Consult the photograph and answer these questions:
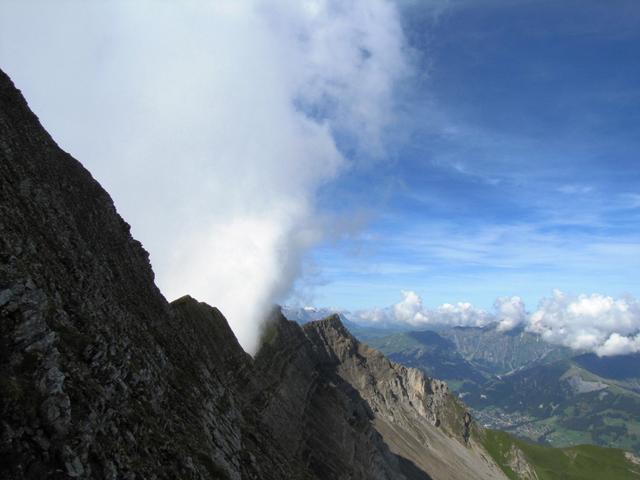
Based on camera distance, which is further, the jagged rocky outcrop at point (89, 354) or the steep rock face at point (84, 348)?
the jagged rocky outcrop at point (89, 354)

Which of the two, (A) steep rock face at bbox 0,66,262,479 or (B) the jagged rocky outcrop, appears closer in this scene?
(A) steep rock face at bbox 0,66,262,479

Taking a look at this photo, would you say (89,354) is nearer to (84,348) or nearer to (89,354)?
(89,354)

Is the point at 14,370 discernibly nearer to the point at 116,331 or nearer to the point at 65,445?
the point at 65,445

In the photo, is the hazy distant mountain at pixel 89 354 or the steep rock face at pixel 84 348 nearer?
the steep rock face at pixel 84 348

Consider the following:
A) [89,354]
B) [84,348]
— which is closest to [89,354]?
[89,354]

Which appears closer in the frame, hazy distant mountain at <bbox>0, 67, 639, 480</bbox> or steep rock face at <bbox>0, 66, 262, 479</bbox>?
steep rock face at <bbox>0, 66, 262, 479</bbox>

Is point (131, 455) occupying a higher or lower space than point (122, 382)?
lower

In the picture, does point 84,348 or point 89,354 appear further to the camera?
point 89,354

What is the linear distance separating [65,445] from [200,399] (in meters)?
25.2

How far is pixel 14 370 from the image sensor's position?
2022 cm

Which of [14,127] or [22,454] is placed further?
[14,127]

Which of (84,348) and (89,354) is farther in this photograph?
(89,354)

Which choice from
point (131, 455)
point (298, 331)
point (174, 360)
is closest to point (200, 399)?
point (174, 360)

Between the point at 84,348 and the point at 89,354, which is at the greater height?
the point at 84,348
